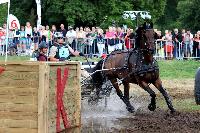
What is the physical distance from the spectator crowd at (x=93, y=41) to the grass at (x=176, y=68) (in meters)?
1.04

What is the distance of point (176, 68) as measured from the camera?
82.9 feet

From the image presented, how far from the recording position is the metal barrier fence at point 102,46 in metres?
27.0

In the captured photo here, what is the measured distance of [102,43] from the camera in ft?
88.7

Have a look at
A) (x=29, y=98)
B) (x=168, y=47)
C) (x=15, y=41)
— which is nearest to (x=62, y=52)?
(x=29, y=98)

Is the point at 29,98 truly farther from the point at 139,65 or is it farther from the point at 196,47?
the point at 196,47

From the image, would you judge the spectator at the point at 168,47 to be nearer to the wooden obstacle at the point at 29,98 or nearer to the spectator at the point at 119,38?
the spectator at the point at 119,38

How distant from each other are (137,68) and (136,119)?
1.52 metres

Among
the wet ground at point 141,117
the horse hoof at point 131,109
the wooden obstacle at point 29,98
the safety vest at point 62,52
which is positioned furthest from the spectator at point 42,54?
the wooden obstacle at point 29,98

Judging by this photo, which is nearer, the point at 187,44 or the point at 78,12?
the point at 187,44

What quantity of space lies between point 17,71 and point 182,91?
1174 centimetres

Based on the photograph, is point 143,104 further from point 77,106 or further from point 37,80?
point 37,80

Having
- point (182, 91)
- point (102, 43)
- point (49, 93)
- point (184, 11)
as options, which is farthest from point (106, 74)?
point (184, 11)

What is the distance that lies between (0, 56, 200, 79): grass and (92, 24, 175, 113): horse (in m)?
7.12

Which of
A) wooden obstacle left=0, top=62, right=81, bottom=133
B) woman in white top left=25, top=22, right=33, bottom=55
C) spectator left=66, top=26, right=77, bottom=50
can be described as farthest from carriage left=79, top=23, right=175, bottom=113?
woman in white top left=25, top=22, right=33, bottom=55
